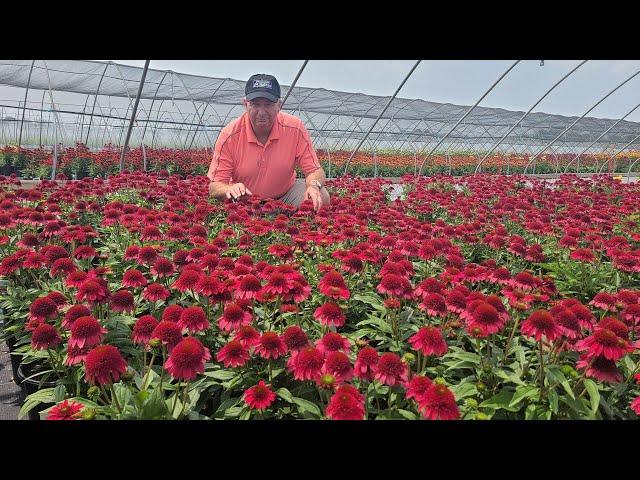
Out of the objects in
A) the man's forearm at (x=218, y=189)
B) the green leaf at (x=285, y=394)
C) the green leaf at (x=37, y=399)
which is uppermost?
the man's forearm at (x=218, y=189)

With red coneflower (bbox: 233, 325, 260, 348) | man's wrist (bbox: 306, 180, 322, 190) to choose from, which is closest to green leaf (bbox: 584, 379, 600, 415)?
red coneflower (bbox: 233, 325, 260, 348)

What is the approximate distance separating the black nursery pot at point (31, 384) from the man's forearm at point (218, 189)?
250 centimetres

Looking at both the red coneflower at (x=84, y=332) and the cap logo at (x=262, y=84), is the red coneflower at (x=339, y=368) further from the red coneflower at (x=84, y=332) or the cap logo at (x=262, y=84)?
the cap logo at (x=262, y=84)

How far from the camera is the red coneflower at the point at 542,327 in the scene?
5.40 feet

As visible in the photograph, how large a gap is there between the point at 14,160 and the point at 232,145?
11.7 meters

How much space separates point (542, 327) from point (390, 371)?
26.0 inches

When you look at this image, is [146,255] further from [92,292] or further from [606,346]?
[606,346]

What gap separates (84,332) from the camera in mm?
1635

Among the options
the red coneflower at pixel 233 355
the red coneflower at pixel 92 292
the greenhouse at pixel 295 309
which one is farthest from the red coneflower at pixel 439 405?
the red coneflower at pixel 92 292

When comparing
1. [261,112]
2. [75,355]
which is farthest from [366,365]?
[261,112]

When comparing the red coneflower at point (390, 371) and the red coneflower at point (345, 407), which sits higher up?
the red coneflower at point (390, 371)

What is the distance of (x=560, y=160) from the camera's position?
90.5 feet

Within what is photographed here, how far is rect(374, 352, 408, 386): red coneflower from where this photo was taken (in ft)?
4.76

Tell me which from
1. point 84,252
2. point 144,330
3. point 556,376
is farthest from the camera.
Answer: point 84,252
